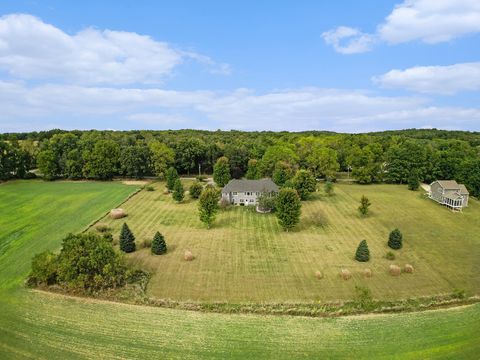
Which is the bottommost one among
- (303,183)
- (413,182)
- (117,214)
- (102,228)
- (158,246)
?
(102,228)

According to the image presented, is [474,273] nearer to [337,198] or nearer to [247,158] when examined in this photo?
[337,198]

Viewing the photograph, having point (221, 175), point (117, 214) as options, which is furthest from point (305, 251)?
point (221, 175)

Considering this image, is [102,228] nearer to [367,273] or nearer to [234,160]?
[367,273]

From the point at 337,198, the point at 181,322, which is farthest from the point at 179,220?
the point at 337,198

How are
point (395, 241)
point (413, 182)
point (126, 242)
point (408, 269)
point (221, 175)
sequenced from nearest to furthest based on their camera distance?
point (408, 269), point (126, 242), point (395, 241), point (221, 175), point (413, 182)

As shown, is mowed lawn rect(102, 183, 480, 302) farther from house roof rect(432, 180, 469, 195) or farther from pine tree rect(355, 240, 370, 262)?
house roof rect(432, 180, 469, 195)

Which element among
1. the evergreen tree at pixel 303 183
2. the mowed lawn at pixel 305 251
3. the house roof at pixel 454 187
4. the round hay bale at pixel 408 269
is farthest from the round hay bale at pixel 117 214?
the house roof at pixel 454 187
